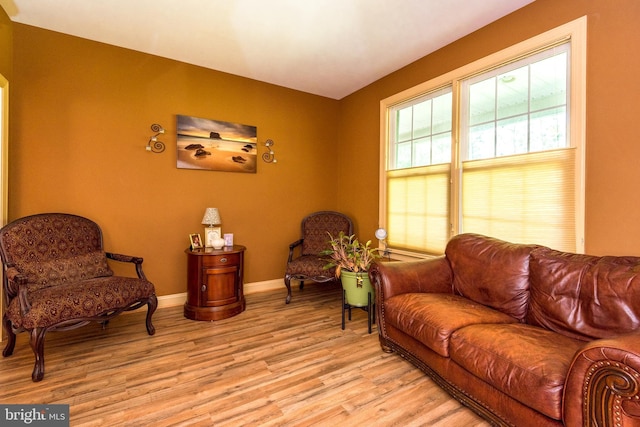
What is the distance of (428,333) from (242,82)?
3.57 m

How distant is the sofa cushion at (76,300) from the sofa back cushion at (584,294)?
3075 mm

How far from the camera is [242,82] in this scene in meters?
3.78

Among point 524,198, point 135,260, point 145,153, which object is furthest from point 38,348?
point 524,198

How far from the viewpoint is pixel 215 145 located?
3602mm

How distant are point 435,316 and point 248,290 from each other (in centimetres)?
267

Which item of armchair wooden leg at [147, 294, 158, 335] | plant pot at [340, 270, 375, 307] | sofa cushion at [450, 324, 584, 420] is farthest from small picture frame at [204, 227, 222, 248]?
sofa cushion at [450, 324, 584, 420]

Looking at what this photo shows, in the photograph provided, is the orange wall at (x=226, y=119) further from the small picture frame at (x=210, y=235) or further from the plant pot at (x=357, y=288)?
the plant pot at (x=357, y=288)

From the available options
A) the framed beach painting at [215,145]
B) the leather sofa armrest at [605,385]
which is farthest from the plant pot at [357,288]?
the framed beach painting at [215,145]

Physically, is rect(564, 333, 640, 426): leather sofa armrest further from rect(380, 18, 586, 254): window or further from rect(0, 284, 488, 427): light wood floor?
rect(380, 18, 586, 254): window

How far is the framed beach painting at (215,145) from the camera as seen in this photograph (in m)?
3.43

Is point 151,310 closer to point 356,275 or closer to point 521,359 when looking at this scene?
point 356,275

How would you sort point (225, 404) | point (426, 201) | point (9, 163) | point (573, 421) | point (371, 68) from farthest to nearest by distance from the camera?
1. point (371, 68)
2. point (426, 201)
3. point (9, 163)
4. point (225, 404)
5. point (573, 421)

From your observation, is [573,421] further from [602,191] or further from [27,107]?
[27,107]

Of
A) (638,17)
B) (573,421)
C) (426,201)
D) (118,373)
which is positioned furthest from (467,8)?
(118,373)
